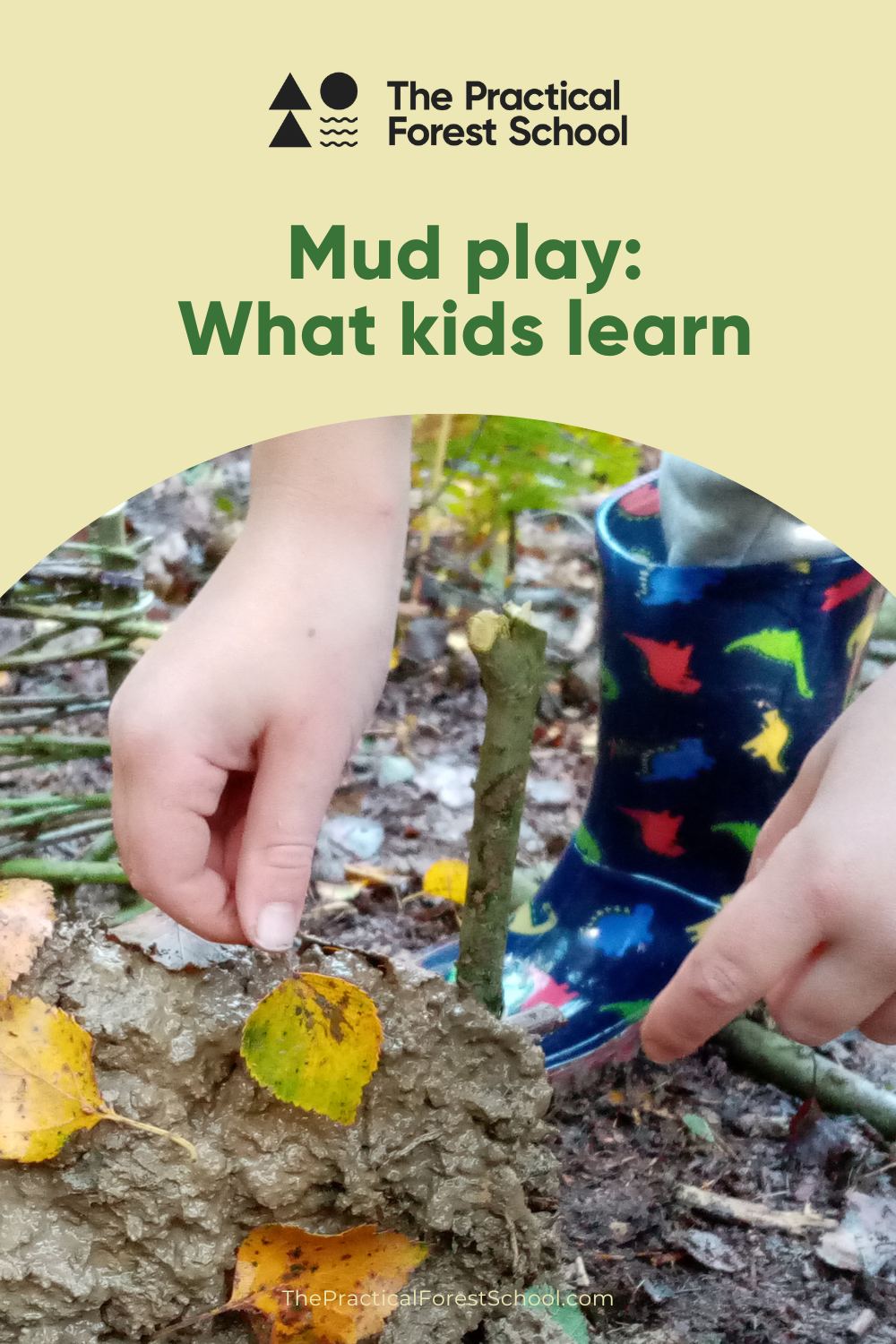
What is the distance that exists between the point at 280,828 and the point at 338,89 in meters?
0.39

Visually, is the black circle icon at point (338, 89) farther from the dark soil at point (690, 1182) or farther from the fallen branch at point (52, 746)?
the dark soil at point (690, 1182)

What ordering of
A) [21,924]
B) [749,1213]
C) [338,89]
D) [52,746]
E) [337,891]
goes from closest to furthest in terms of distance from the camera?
1. [338,89]
2. [21,924]
3. [749,1213]
4. [52,746]
5. [337,891]

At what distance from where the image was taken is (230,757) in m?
0.54

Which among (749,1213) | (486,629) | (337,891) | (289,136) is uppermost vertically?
(289,136)

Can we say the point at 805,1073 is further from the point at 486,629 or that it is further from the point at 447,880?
the point at 486,629

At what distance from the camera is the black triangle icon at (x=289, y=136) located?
0.50m

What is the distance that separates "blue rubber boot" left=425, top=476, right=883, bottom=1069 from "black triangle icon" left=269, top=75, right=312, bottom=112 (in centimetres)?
44

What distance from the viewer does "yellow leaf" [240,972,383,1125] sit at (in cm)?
55

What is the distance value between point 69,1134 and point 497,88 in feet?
2.00

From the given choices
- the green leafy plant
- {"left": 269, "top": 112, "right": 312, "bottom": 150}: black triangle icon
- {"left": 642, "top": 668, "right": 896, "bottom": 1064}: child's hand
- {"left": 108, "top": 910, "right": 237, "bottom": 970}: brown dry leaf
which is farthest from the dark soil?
{"left": 269, "top": 112, "right": 312, "bottom": 150}: black triangle icon

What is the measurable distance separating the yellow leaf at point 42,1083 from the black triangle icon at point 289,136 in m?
0.49

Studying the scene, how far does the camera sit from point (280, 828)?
0.53 m

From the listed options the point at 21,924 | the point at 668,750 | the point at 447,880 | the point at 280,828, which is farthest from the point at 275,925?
the point at 668,750

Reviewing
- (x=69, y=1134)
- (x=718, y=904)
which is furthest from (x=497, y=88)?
(x=718, y=904)
